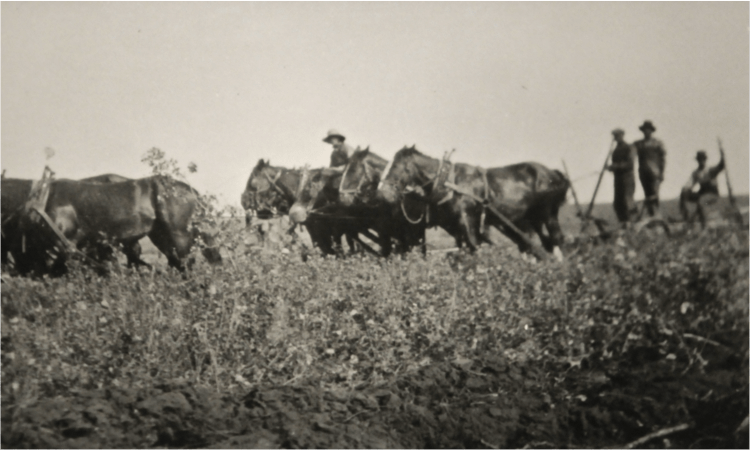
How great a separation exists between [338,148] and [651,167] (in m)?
4.30

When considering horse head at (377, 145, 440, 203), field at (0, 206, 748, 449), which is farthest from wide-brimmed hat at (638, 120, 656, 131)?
horse head at (377, 145, 440, 203)

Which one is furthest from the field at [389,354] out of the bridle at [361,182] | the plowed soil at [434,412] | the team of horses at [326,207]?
the bridle at [361,182]

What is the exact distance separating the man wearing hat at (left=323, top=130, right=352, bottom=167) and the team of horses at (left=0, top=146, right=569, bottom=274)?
425 mm

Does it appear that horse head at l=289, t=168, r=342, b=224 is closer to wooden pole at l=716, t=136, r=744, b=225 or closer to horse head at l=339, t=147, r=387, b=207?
horse head at l=339, t=147, r=387, b=207

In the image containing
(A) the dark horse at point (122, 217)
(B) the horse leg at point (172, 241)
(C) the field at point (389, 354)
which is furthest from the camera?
(B) the horse leg at point (172, 241)

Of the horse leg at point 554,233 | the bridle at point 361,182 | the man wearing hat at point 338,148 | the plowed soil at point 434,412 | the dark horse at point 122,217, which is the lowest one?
the plowed soil at point 434,412

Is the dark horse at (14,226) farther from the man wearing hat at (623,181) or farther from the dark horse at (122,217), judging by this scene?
the man wearing hat at (623,181)

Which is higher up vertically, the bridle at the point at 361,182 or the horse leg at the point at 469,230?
the bridle at the point at 361,182

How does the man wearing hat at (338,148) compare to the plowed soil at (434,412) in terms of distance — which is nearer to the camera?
the plowed soil at (434,412)

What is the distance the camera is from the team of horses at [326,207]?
6293 mm

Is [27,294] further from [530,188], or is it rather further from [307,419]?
[530,188]

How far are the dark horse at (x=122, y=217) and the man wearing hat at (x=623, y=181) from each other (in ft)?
15.4

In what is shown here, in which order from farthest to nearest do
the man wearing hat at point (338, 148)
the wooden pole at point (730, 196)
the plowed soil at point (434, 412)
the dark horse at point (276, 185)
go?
1. the dark horse at point (276, 185)
2. the man wearing hat at point (338, 148)
3. the wooden pole at point (730, 196)
4. the plowed soil at point (434, 412)

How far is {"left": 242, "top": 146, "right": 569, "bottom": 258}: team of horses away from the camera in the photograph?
321 inches
